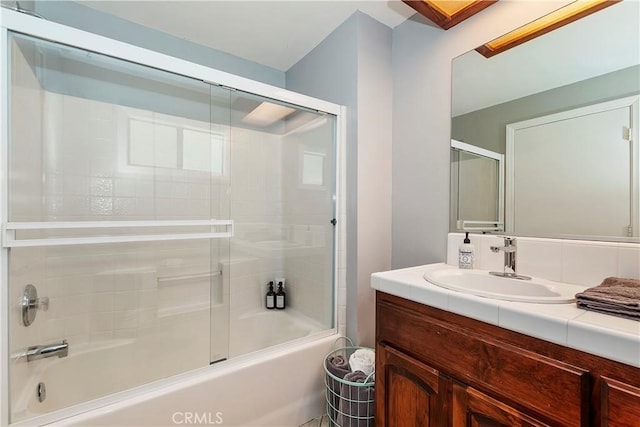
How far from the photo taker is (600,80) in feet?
3.52

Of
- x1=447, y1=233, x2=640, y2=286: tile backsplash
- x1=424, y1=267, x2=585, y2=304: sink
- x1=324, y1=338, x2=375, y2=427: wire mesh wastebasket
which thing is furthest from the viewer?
x1=324, y1=338, x2=375, y2=427: wire mesh wastebasket

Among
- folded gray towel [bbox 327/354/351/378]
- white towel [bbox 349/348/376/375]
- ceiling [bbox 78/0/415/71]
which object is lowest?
folded gray towel [bbox 327/354/351/378]

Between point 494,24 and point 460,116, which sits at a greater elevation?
point 494,24

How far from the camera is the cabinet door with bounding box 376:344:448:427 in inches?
38.1

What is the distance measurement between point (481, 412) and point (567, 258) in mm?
698

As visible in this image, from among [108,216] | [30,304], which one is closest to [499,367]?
[30,304]

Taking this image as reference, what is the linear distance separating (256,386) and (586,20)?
2.14m

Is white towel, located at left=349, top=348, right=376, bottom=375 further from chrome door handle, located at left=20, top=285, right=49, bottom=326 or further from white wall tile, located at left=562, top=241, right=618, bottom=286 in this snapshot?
chrome door handle, located at left=20, top=285, right=49, bottom=326

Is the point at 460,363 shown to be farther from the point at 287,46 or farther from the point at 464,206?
the point at 287,46

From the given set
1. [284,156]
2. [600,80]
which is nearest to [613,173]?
[600,80]

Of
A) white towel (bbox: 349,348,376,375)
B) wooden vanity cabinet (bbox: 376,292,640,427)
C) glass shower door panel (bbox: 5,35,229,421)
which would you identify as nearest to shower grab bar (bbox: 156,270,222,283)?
glass shower door panel (bbox: 5,35,229,421)

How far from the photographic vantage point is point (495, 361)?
819 millimetres

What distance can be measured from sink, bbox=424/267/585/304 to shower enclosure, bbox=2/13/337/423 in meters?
0.75

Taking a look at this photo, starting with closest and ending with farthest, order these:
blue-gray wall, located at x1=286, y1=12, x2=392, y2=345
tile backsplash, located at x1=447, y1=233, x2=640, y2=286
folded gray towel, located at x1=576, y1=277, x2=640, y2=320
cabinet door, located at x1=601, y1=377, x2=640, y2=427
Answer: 1. cabinet door, located at x1=601, y1=377, x2=640, y2=427
2. folded gray towel, located at x1=576, y1=277, x2=640, y2=320
3. tile backsplash, located at x1=447, y1=233, x2=640, y2=286
4. blue-gray wall, located at x1=286, y1=12, x2=392, y2=345
